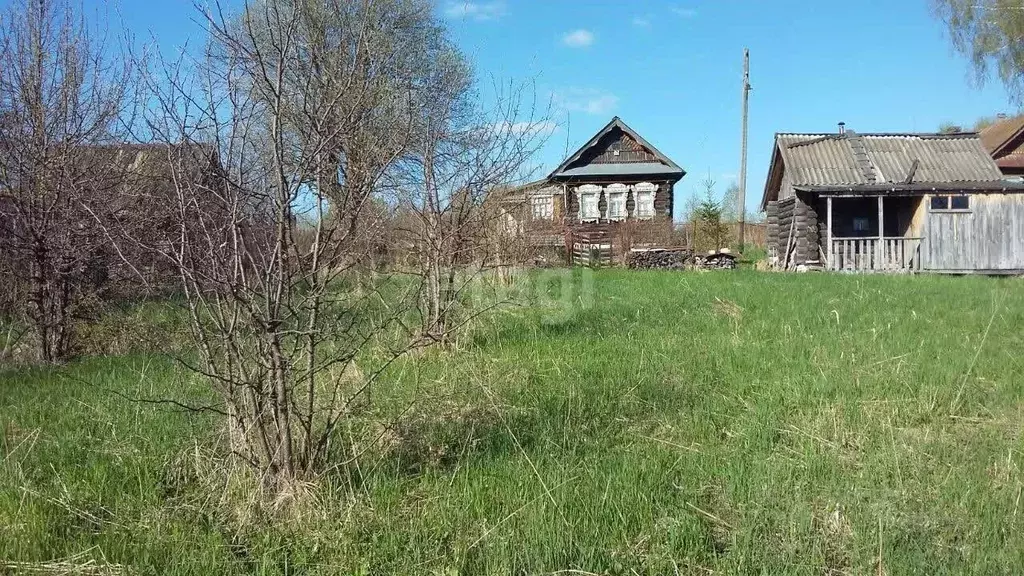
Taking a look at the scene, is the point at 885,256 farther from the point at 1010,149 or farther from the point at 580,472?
the point at 1010,149

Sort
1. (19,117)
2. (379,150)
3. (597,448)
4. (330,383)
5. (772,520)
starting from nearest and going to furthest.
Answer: (772,520) → (597,448) → (379,150) → (330,383) → (19,117)

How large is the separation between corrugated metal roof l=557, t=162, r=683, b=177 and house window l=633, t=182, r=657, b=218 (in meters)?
0.64

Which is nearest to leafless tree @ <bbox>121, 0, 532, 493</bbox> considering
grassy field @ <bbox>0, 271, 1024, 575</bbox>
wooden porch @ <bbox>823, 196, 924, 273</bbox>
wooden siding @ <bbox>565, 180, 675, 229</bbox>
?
grassy field @ <bbox>0, 271, 1024, 575</bbox>

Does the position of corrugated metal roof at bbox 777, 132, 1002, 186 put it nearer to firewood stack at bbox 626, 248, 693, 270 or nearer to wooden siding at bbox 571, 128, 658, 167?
firewood stack at bbox 626, 248, 693, 270

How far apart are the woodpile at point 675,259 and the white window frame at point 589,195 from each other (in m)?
5.38

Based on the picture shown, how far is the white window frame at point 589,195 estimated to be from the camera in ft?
93.6

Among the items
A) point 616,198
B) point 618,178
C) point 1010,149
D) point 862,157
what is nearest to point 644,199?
point 616,198

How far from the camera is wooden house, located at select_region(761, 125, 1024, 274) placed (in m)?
17.6

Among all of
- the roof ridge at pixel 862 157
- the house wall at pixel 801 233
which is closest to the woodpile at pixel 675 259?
the house wall at pixel 801 233

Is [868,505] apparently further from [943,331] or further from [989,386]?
[943,331]

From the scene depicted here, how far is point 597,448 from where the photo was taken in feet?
12.1

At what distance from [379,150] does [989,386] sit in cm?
467

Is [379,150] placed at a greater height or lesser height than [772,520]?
greater

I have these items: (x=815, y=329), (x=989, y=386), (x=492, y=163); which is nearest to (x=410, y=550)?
(x=989, y=386)
